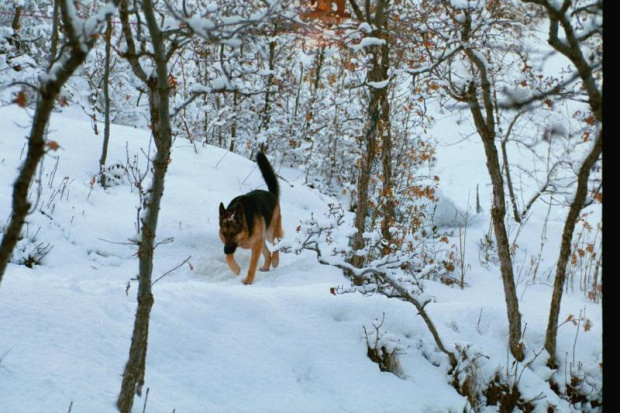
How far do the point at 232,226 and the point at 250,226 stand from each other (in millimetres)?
321

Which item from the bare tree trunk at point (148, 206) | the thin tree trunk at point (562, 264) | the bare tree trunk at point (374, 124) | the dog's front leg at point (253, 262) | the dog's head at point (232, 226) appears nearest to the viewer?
the bare tree trunk at point (148, 206)

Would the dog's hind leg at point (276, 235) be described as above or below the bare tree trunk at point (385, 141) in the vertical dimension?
below

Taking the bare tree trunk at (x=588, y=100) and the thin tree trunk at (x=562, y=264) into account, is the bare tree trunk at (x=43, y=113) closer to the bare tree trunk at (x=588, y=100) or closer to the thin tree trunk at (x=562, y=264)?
the bare tree trunk at (x=588, y=100)

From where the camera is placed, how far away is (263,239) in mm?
7047

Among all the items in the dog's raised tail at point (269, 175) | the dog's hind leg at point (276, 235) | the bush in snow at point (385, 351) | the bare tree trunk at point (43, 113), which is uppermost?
the dog's raised tail at point (269, 175)

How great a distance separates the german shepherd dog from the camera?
6.48 m

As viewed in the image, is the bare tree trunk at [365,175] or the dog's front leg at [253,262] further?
the dog's front leg at [253,262]

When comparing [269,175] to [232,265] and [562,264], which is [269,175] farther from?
[562,264]

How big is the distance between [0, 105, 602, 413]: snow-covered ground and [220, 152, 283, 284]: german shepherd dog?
0.77 feet

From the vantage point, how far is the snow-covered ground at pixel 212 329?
333 centimetres

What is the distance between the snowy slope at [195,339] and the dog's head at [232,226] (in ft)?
1.69

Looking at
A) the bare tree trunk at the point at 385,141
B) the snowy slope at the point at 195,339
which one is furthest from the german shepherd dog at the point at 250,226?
the bare tree trunk at the point at 385,141

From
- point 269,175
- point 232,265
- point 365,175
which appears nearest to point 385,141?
point 365,175

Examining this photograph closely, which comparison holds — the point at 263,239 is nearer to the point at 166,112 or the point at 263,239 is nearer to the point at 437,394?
the point at 437,394
